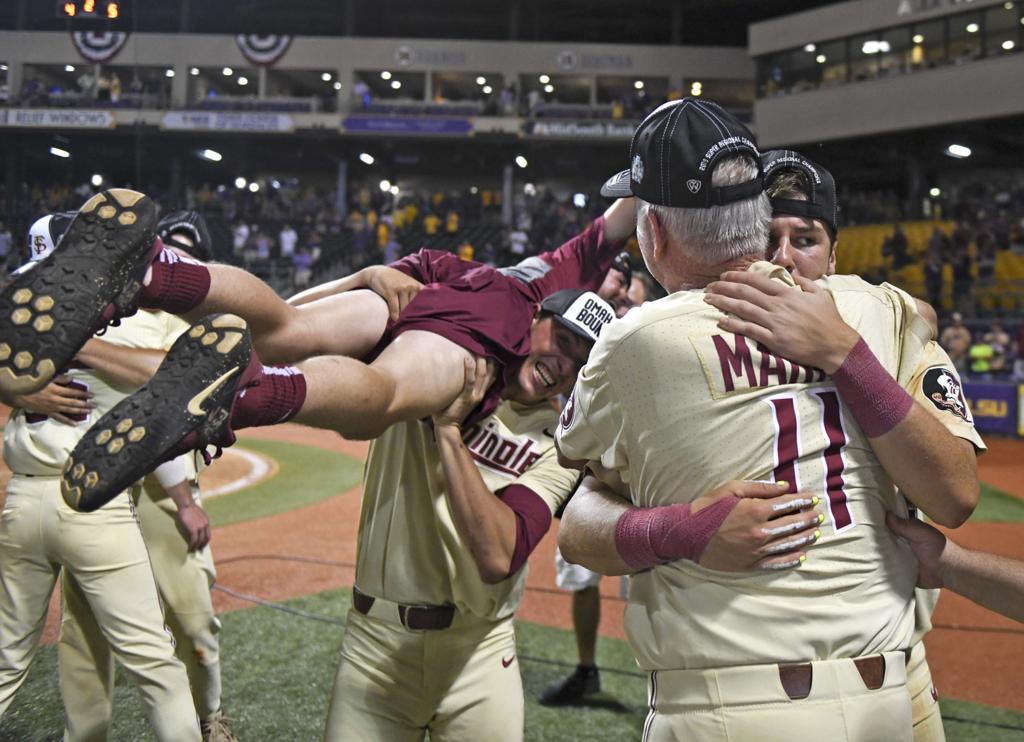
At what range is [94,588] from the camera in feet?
10.4

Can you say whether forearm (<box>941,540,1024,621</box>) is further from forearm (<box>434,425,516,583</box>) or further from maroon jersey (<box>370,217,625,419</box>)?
maroon jersey (<box>370,217,625,419</box>)

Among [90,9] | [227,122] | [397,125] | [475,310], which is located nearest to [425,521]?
[475,310]

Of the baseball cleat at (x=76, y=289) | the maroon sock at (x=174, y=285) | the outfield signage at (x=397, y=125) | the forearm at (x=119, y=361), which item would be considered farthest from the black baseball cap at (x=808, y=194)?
the outfield signage at (x=397, y=125)

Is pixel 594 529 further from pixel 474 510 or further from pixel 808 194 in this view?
pixel 808 194

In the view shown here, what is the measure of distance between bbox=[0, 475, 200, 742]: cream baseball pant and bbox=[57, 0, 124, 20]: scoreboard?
10.7 feet

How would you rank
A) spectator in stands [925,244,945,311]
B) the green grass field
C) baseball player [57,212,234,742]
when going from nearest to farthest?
baseball player [57,212,234,742] < the green grass field < spectator in stands [925,244,945,311]

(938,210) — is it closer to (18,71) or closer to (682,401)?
(18,71)

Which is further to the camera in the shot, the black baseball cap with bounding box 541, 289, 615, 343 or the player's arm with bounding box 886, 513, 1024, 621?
the black baseball cap with bounding box 541, 289, 615, 343

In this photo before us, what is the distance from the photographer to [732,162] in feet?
5.57

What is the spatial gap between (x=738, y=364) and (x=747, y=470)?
0.21 m

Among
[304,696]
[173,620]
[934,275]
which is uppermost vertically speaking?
[934,275]

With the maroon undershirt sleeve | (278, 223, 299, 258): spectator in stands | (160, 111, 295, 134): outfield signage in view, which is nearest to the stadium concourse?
the maroon undershirt sleeve

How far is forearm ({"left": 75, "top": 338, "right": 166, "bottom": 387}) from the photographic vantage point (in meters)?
3.09

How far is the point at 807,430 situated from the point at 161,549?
3165 millimetres
